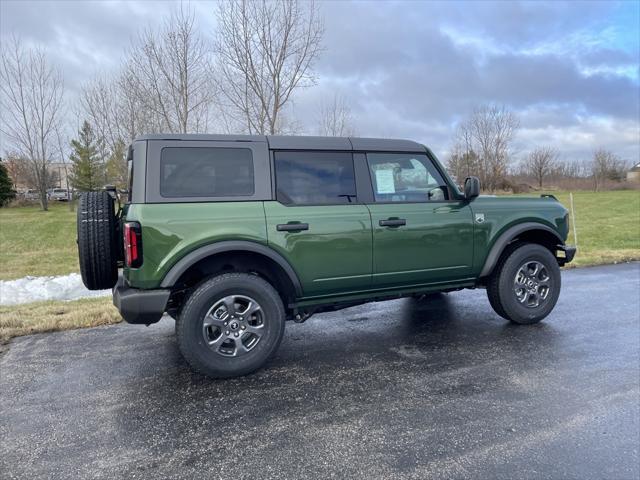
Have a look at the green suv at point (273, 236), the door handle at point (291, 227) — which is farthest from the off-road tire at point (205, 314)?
the door handle at point (291, 227)

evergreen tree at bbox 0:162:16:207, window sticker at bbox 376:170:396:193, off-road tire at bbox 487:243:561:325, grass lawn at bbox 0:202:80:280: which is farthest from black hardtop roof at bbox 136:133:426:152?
evergreen tree at bbox 0:162:16:207

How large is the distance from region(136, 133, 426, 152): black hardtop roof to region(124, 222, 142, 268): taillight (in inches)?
29.5

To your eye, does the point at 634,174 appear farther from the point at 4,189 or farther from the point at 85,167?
the point at 4,189

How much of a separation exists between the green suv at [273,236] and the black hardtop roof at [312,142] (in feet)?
0.04

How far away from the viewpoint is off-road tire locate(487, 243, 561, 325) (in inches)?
176

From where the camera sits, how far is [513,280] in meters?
4.50

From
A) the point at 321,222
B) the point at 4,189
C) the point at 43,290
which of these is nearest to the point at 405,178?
the point at 321,222

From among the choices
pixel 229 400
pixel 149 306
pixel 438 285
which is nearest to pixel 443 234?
pixel 438 285

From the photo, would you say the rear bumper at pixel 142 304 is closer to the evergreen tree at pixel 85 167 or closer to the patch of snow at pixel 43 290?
the patch of snow at pixel 43 290

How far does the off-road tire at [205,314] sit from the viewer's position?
10.9 ft

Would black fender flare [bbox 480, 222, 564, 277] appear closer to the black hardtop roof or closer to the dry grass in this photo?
the black hardtop roof

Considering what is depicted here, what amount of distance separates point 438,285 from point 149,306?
2.73 meters

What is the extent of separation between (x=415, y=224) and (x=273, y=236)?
4.62 ft

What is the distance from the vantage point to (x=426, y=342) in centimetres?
415
